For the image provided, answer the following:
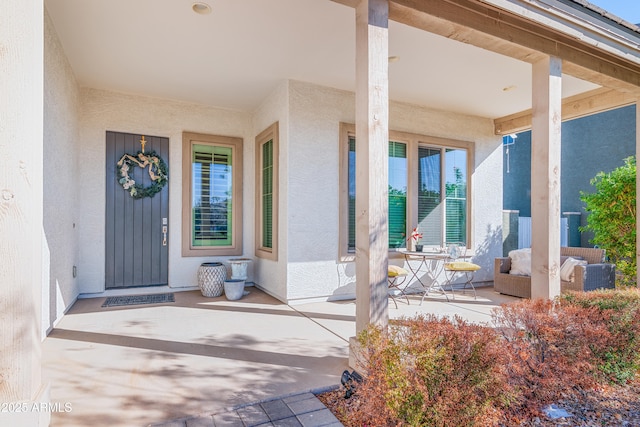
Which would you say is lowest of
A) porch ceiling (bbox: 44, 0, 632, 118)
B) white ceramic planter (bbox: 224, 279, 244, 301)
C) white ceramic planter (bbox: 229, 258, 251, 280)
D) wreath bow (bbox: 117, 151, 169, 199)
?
white ceramic planter (bbox: 224, 279, 244, 301)

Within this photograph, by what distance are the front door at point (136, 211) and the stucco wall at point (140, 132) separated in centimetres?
10

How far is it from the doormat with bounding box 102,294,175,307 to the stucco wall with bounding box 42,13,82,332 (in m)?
0.45

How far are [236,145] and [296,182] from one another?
178 centimetres

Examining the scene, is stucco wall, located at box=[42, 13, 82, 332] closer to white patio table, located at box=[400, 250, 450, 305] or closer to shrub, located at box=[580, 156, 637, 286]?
white patio table, located at box=[400, 250, 450, 305]

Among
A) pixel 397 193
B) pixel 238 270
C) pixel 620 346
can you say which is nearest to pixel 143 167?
pixel 238 270

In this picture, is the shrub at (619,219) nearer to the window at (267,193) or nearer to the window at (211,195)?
the window at (267,193)

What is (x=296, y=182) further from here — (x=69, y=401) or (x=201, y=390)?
(x=69, y=401)

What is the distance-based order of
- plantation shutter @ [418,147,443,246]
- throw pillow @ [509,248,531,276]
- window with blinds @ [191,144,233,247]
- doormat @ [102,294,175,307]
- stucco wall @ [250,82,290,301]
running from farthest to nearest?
plantation shutter @ [418,147,443,246] < window with blinds @ [191,144,233,247] < throw pillow @ [509,248,531,276] < stucco wall @ [250,82,290,301] < doormat @ [102,294,175,307]

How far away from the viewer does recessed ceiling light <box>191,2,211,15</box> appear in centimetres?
318

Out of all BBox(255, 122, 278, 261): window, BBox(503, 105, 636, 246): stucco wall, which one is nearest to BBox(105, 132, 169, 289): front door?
BBox(255, 122, 278, 261): window

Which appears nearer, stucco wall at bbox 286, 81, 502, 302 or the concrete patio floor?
the concrete patio floor

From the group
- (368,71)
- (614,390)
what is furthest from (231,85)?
(614,390)

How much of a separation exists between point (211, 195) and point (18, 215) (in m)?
4.39

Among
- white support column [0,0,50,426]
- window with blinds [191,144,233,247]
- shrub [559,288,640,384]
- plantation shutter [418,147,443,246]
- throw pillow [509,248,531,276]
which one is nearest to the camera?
white support column [0,0,50,426]
